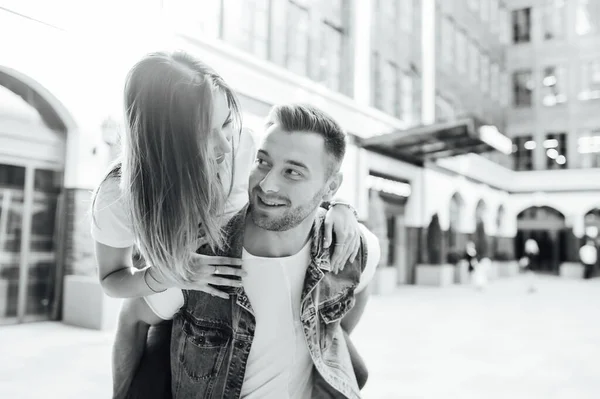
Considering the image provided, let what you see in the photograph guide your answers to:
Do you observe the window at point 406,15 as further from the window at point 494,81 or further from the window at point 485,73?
the window at point 494,81

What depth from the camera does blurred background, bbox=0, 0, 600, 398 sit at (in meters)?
6.58

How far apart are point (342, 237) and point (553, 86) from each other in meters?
28.0

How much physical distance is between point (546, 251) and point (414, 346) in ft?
70.3

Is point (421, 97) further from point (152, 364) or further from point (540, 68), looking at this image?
point (152, 364)

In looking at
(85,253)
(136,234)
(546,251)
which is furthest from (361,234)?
(546,251)

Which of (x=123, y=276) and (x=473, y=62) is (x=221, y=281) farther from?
(x=473, y=62)

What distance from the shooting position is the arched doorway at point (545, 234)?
2517 cm

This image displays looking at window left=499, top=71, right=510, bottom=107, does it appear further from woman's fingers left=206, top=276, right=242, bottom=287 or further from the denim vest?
woman's fingers left=206, top=276, right=242, bottom=287

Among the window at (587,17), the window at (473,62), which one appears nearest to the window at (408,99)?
the window at (473,62)

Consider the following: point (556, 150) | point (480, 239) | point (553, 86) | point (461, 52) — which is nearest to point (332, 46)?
point (461, 52)

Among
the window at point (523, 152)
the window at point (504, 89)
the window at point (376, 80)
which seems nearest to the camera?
the window at point (376, 80)

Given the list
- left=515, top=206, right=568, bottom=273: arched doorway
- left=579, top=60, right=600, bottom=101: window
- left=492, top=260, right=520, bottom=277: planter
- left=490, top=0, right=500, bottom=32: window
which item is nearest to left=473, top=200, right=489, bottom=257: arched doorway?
left=492, top=260, right=520, bottom=277: planter

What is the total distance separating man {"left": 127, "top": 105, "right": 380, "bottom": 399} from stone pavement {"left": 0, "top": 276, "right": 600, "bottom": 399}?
340cm

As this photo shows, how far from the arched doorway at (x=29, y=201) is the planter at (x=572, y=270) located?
2282cm
